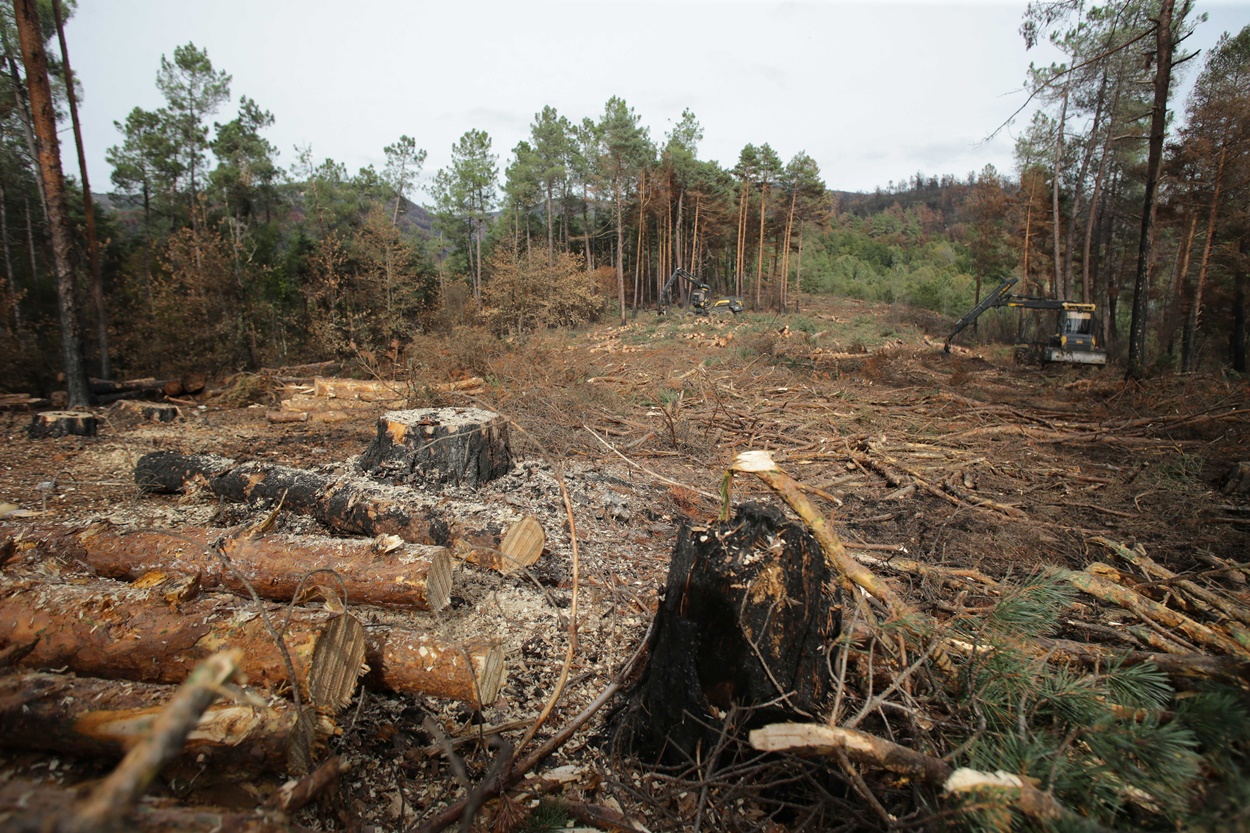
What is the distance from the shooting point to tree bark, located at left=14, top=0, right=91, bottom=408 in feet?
24.8

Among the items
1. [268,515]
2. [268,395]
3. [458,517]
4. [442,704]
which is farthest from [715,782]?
[268,395]

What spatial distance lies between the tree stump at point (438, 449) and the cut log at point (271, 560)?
1.67 metres

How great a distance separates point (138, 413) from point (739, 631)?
10.9m

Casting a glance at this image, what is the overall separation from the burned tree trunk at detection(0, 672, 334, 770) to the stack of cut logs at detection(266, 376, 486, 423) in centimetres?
678

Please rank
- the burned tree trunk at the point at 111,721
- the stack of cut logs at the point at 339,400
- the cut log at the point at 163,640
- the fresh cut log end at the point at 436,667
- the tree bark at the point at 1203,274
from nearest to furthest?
1. the burned tree trunk at the point at 111,721
2. the cut log at the point at 163,640
3. the fresh cut log end at the point at 436,667
4. the stack of cut logs at the point at 339,400
5. the tree bark at the point at 1203,274

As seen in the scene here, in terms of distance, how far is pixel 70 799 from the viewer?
0.85 metres

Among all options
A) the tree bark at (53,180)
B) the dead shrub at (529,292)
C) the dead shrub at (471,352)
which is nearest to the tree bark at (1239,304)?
the dead shrub at (471,352)

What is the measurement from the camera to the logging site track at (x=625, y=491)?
209 cm

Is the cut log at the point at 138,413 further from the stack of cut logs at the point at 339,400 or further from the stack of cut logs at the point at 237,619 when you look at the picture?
the stack of cut logs at the point at 237,619

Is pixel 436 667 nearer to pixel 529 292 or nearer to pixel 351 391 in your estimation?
pixel 351 391

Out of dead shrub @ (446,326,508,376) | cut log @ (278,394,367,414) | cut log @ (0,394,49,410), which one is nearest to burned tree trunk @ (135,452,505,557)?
cut log @ (278,394,367,414)

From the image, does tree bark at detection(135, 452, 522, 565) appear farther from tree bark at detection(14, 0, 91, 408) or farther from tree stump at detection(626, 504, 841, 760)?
tree bark at detection(14, 0, 91, 408)

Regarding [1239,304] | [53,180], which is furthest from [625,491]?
[1239,304]

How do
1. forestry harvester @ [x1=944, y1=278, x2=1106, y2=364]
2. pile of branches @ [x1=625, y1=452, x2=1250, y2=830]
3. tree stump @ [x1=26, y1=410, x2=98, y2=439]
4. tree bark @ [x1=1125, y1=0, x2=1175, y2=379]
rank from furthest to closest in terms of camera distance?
forestry harvester @ [x1=944, y1=278, x2=1106, y2=364] < tree bark @ [x1=1125, y1=0, x2=1175, y2=379] < tree stump @ [x1=26, y1=410, x2=98, y2=439] < pile of branches @ [x1=625, y1=452, x2=1250, y2=830]
